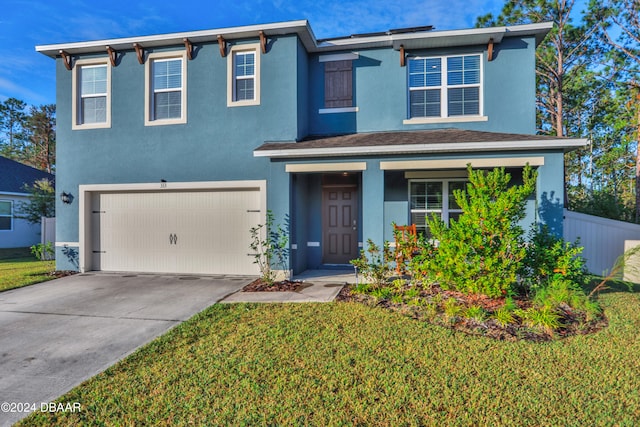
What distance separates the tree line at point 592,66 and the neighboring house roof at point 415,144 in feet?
24.0

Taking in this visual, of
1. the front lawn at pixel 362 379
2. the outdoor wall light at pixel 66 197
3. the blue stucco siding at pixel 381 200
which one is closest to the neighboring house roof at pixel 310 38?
the blue stucco siding at pixel 381 200

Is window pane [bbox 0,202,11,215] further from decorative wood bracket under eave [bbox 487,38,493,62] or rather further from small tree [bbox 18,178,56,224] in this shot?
decorative wood bracket under eave [bbox 487,38,493,62]

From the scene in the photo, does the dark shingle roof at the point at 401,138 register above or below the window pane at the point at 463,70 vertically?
below

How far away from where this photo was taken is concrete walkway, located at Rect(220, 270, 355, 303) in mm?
6297

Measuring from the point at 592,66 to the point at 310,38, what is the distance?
1473cm

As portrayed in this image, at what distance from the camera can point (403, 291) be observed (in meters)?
6.23

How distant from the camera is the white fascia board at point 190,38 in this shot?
26.0 feet

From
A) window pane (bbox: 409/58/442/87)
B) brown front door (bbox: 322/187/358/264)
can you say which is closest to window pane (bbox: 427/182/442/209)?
brown front door (bbox: 322/187/358/264)

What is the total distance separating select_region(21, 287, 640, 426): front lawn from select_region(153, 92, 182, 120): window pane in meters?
6.27

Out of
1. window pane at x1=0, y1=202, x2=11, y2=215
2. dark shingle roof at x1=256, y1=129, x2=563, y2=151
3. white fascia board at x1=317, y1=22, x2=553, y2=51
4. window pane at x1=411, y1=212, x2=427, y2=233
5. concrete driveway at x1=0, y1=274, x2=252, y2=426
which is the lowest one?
concrete driveway at x1=0, y1=274, x2=252, y2=426

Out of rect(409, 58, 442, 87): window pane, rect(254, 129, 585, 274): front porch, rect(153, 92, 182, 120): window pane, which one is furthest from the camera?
rect(153, 92, 182, 120): window pane

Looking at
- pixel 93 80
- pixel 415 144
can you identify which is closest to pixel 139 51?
pixel 93 80

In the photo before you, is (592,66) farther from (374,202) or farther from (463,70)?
(374,202)

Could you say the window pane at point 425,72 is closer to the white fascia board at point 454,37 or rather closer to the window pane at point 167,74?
the white fascia board at point 454,37
